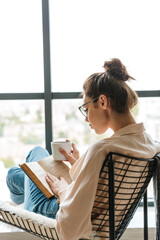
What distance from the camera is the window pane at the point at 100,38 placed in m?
2.33

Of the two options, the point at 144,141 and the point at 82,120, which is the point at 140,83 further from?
the point at 144,141

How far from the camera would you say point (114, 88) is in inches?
50.2

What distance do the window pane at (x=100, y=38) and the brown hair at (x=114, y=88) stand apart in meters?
1.04

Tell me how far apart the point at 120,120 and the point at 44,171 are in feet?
1.54

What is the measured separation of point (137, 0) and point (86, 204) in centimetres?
164

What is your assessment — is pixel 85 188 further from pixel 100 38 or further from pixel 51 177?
pixel 100 38

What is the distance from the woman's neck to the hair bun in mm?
135

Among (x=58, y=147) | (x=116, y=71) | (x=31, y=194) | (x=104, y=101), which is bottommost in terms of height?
(x=31, y=194)

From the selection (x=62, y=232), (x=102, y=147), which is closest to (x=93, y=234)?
(x=62, y=232)

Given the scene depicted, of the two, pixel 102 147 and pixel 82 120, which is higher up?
pixel 102 147

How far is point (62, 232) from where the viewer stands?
1.18m

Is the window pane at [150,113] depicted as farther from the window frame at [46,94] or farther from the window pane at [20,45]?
the window pane at [20,45]

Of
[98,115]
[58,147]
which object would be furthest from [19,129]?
[98,115]

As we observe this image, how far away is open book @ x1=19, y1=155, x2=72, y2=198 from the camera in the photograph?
149cm
